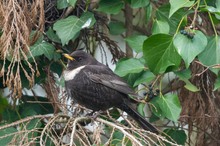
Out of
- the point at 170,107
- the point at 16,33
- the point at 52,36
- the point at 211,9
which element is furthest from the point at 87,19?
the point at 211,9

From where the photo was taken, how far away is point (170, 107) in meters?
3.48

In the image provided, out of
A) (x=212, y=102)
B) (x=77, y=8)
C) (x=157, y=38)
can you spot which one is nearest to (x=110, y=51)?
(x=77, y=8)

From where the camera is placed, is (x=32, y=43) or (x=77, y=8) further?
(x=77, y=8)

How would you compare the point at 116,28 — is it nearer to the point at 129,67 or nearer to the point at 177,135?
the point at 129,67

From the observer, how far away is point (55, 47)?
4.11m

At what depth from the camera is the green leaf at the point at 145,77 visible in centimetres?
356

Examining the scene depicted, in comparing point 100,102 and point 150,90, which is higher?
point 150,90

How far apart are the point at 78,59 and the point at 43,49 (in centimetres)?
31

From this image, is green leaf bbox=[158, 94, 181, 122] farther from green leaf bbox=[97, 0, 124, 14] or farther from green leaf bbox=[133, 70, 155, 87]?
green leaf bbox=[97, 0, 124, 14]

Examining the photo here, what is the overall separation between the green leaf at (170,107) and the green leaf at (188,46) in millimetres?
443

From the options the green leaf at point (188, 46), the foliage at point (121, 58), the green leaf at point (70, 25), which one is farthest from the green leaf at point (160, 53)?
the green leaf at point (70, 25)

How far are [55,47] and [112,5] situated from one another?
0.54m

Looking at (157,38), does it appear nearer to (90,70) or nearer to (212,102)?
(90,70)

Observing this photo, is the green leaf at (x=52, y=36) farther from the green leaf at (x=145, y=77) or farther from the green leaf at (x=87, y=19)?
the green leaf at (x=145, y=77)
